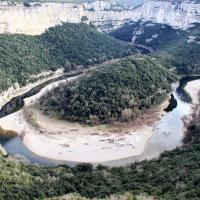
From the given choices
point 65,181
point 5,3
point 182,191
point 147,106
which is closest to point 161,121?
point 147,106

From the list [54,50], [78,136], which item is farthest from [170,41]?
[78,136]

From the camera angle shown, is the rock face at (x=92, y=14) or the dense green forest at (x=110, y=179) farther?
the rock face at (x=92, y=14)

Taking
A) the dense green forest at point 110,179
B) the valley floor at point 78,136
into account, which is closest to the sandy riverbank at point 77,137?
the valley floor at point 78,136

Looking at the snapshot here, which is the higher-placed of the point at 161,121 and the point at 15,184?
the point at 15,184

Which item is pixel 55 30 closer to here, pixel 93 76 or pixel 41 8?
pixel 41 8

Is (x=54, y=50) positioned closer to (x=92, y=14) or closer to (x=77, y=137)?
(x=92, y=14)

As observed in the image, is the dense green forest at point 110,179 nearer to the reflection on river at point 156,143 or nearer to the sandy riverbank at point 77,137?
the reflection on river at point 156,143

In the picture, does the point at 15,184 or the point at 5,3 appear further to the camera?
the point at 5,3
